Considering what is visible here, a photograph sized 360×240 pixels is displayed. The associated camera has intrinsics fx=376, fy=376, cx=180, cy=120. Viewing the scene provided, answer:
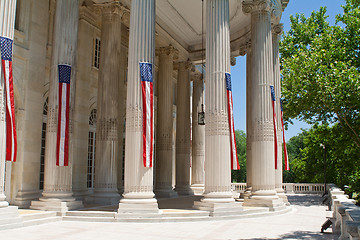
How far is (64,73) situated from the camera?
613 inches

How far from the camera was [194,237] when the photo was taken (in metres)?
11.3

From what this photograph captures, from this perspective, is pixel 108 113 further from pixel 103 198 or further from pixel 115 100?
pixel 103 198

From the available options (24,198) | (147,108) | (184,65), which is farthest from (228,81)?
(184,65)

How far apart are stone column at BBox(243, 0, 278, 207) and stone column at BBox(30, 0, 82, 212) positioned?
8647mm

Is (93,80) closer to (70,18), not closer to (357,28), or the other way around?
(70,18)

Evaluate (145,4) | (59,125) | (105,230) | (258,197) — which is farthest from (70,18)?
(258,197)

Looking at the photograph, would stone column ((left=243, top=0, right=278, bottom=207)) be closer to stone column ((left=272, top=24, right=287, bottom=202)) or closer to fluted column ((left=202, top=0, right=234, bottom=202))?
stone column ((left=272, top=24, right=287, bottom=202))

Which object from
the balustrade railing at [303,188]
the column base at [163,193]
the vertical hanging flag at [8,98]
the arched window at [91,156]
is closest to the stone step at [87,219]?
the vertical hanging flag at [8,98]

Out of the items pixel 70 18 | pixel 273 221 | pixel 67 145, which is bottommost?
pixel 273 221

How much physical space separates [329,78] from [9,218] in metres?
22.5

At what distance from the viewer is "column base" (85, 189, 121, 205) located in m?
18.2

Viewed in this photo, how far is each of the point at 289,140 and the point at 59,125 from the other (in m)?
83.5

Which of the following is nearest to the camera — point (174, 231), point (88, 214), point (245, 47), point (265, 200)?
point (174, 231)

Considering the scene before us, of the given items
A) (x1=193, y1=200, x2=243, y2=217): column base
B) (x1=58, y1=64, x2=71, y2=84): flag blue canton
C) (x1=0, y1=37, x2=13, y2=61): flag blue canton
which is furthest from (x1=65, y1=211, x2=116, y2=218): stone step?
(x1=0, y1=37, x2=13, y2=61): flag blue canton
